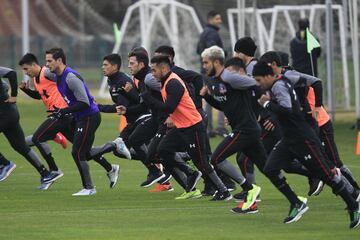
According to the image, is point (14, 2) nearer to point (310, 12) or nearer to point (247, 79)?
point (310, 12)

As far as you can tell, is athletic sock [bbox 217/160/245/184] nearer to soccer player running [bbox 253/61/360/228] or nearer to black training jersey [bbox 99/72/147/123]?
soccer player running [bbox 253/61/360/228]

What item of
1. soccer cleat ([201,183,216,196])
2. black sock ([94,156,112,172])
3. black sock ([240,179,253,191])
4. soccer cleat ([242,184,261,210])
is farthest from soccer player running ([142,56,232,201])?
black sock ([94,156,112,172])

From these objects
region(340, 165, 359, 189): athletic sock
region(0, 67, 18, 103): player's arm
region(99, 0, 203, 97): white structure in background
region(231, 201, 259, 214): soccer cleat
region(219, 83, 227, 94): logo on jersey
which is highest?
region(219, 83, 227, 94): logo on jersey

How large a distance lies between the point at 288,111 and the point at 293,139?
0.43 metres

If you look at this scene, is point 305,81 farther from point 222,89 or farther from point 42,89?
point 42,89

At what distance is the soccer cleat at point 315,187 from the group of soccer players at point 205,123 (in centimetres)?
1

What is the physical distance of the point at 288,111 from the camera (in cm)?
1290

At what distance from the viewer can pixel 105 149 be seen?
56.1ft

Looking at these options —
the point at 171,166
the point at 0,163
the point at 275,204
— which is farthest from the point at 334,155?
the point at 0,163

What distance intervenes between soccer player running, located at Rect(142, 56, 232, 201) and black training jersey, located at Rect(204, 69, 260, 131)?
20.8 inches

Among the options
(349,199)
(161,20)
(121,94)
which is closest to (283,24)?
(161,20)

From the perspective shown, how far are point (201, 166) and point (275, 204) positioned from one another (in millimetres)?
1102

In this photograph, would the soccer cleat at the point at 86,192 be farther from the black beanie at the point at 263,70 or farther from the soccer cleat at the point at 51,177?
the black beanie at the point at 263,70

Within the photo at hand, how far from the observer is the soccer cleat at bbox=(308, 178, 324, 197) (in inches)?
627
